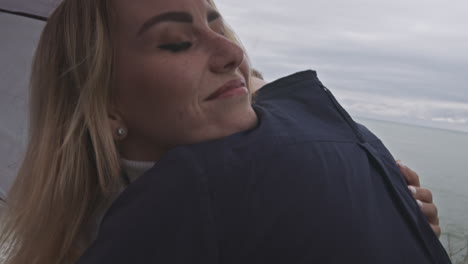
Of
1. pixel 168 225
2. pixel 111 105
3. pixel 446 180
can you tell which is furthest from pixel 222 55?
pixel 446 180

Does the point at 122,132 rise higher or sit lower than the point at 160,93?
lower

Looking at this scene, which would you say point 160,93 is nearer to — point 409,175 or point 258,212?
point 258,212

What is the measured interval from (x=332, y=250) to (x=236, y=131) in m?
0.32

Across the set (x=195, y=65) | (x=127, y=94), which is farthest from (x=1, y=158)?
(x=195, y=65)

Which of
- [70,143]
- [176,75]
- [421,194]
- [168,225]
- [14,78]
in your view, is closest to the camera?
[168,225]

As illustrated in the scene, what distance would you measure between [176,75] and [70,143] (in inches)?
12.3

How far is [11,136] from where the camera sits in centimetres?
234

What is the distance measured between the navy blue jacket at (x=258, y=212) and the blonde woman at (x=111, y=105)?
Result: 0.26ft

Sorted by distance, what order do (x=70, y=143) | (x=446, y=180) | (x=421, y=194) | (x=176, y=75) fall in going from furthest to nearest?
(x=446, y=180) < (x=421, y=194) < (x=70, y=143) < (x=176, y=75)

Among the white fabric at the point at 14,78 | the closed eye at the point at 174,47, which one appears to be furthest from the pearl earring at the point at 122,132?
the white fabric at the point at 14,78

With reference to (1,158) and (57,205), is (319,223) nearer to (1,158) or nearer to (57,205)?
(57,205)

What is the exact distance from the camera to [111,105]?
108 centimetres

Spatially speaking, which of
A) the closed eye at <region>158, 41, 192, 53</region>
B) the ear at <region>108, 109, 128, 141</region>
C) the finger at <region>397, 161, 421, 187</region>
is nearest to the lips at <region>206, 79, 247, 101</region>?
the closed eye at <region>158, 41, 192, 53</region>

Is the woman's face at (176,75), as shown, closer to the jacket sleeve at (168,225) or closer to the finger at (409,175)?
the jacket sleeve at (168,225)
